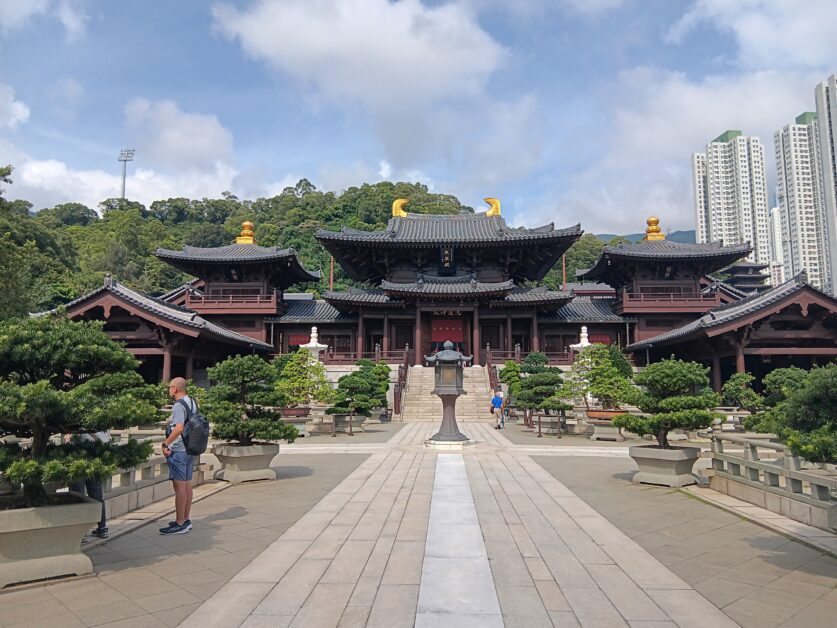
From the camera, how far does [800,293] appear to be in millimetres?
23438

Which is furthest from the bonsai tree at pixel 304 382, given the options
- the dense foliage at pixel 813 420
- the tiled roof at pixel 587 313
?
the dense foliage at pixel 813 420

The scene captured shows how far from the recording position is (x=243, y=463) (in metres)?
9.90

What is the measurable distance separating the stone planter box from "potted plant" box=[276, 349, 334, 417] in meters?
10.1

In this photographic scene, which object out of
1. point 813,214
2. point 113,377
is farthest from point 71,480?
point 813,214

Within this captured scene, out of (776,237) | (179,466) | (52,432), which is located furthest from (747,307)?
(776,237)

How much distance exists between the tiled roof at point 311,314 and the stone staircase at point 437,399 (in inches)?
286

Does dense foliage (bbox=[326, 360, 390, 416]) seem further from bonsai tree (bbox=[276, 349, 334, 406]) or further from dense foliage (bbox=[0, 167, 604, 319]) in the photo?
dense foliage (bbox=[0, 167, 604, 319])

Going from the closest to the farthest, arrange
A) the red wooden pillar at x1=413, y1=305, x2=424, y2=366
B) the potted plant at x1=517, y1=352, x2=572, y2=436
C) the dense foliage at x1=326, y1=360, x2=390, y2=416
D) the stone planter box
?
the stone planter box
the potted plant at x1=517, y1=352, x2=572, y2=436
the dense foliage at x1=326, y1=360, x2=390, y2=416
the red wooden pillar at x1=413, y1=305, x2=424, y2=366

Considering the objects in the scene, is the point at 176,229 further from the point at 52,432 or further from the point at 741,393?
the point at 52,432

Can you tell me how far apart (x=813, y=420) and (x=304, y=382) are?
18.7m

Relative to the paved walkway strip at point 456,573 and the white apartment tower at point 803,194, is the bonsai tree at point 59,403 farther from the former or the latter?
the white apartment tower at point 803,194

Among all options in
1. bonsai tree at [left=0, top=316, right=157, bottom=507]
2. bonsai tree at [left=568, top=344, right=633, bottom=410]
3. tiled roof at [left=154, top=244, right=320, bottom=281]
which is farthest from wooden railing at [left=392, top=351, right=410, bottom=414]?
bonsai tree at [left=0, top=316, right=157, bottom=507]

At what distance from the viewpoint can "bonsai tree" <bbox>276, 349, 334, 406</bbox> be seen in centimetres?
2141

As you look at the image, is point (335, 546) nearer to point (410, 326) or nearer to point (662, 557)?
point (662, 557)
